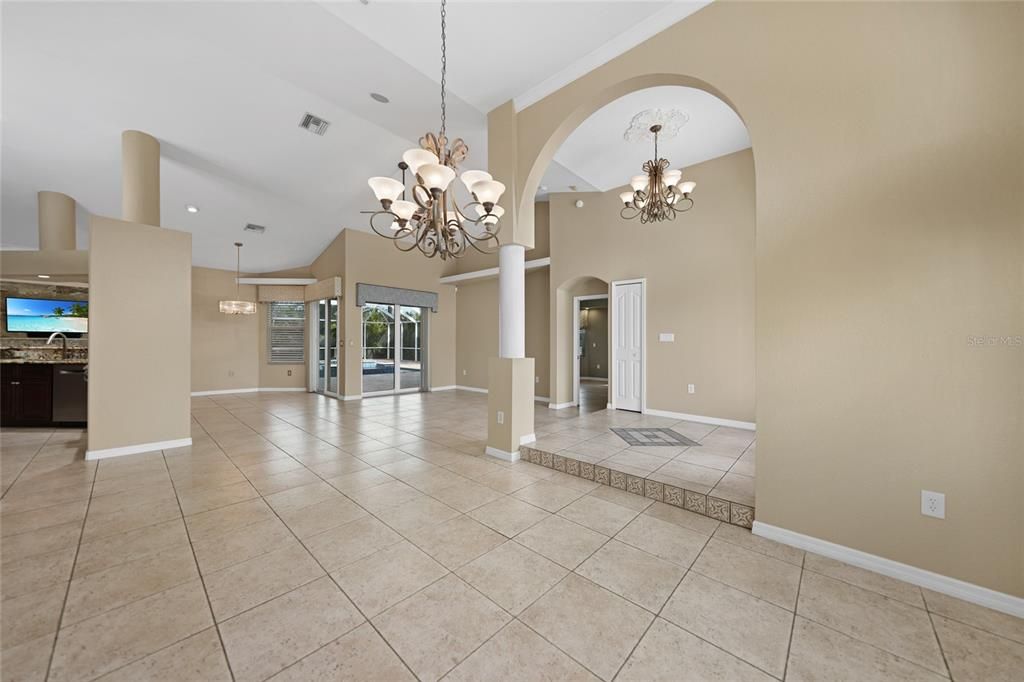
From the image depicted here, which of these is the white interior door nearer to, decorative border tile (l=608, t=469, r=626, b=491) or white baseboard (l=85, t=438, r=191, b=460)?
decorative border tile (l=608, t=469, r=626, b=491)

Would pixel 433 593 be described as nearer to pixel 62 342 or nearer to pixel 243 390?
pixel 62 342

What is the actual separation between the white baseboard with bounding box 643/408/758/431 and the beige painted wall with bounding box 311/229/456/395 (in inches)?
201

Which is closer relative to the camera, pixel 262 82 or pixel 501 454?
pixel 501 454

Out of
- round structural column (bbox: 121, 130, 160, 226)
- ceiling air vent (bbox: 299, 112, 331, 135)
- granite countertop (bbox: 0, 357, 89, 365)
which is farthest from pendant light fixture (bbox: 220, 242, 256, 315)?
ceiling air vent (bbox: 299, 112, 331, 135)

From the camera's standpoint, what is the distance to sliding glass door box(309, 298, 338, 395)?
26.3ft

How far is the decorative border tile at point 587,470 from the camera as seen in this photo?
309 centimetres

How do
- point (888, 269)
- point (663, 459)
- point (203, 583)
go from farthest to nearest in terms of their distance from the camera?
point (663, 459)
point (888, 269)
point (203, 583)

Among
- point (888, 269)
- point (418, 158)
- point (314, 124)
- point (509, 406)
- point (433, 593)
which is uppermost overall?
point (314, 124)

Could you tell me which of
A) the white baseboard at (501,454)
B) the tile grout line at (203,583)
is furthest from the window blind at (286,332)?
the white baseboard at (501,454)

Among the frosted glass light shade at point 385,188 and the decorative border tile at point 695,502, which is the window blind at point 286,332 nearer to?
the frosted glass light shade at point 385,188

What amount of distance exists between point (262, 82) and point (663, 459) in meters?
5.55

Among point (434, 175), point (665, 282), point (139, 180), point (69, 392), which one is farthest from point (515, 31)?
point (69, 392)

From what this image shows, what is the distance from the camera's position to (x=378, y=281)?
771cm

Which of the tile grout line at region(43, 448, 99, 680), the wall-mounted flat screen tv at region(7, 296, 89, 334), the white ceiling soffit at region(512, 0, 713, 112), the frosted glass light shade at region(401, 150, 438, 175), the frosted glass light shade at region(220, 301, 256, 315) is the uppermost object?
the white ceiling soffit at region(512, 0, 713, 112)
